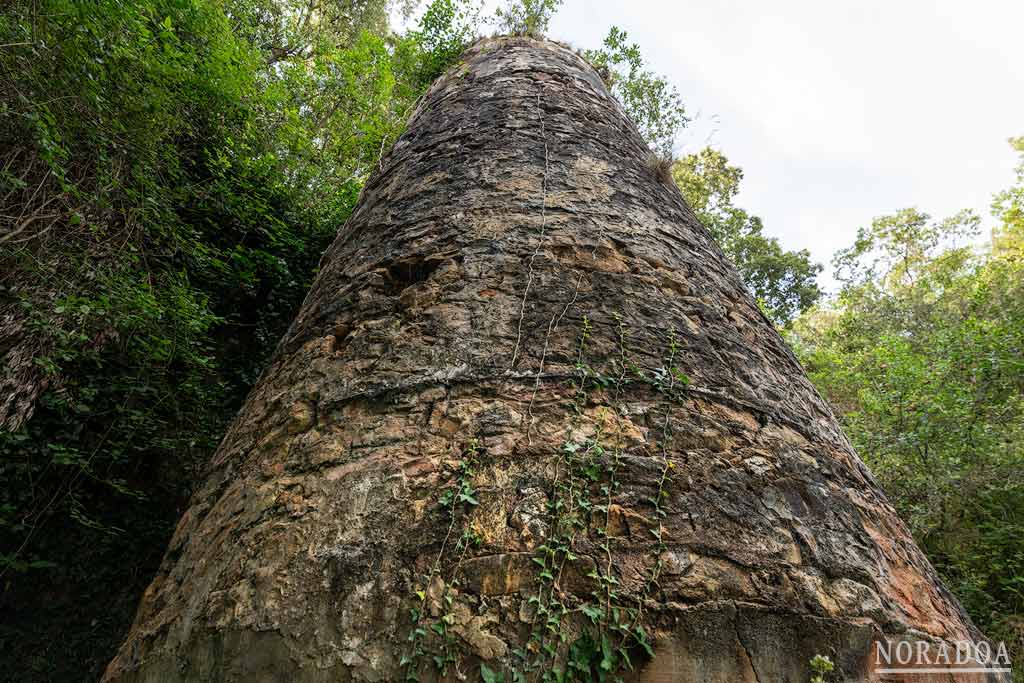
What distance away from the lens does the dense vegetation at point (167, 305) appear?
3.93 meters

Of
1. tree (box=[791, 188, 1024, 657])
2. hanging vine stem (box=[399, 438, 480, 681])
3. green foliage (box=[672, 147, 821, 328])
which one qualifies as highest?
green foliage (box=[672, 147, 821, 328])

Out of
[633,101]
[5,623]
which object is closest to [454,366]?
[5,623]

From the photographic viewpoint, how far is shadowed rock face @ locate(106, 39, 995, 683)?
1.49m

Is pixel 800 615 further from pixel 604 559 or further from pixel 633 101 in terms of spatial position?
pixel 633 101

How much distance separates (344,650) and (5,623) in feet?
15.3

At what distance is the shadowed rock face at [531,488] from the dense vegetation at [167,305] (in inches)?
65.2

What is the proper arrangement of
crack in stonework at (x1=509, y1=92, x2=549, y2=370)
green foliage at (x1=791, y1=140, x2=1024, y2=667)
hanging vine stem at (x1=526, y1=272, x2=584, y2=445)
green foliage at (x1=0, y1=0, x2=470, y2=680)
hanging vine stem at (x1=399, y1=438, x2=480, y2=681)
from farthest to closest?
green foliage at (x1=791, y1=140, x2=1024, y2=667) < green foliage at (x1=0, y1=0, x2=470, y2=680) < crack in stonework at (x1=509, y1=92, x2=549, y2=370) < hanging vine stem at (x1=526, y1=272, x2=584, y2=445) < hanging vine stem at (x1=399, y1=438, x2=480, y2=681)

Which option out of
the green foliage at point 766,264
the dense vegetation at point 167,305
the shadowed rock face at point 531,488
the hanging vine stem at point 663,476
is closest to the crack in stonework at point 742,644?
the shadowed rock face at point 531,488

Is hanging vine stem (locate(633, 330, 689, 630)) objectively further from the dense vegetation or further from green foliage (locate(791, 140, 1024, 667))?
green foliage (locate(791, 140, 1024, 667))

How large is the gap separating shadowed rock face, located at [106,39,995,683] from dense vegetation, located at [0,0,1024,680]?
1.66m

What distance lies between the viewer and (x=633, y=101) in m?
11.2

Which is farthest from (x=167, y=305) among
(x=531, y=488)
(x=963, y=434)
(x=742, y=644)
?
(x=963, y=434)

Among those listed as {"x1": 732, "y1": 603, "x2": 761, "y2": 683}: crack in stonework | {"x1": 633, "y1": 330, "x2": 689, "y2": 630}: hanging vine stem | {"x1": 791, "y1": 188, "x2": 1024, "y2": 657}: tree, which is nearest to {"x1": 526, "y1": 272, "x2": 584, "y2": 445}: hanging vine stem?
{"x1": 633, "y1": 330, "x2": 689, "y2": 630}: hanging vine stem

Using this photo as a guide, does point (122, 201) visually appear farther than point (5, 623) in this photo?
Yes
